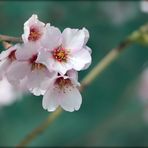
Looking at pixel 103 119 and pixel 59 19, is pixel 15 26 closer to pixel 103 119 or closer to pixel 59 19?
pixel 59 19

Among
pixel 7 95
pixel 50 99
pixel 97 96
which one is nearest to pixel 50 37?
pixel 50 99

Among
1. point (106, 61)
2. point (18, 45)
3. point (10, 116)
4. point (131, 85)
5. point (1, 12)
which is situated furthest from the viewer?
point (131, 85)

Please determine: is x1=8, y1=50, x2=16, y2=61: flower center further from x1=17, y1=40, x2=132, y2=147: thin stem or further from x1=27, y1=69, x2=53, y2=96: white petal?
x1=17, y1=40, x2=132, y2=147: thin stem

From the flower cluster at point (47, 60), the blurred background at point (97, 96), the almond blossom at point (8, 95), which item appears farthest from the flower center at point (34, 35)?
the blurred background at point (97, 96)

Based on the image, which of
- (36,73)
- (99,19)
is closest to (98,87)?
(99,19)

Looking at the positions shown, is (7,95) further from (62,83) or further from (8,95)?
(62,83)

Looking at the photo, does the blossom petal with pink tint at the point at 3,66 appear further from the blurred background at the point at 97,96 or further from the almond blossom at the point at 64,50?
the blurred background at the point at 97,96
